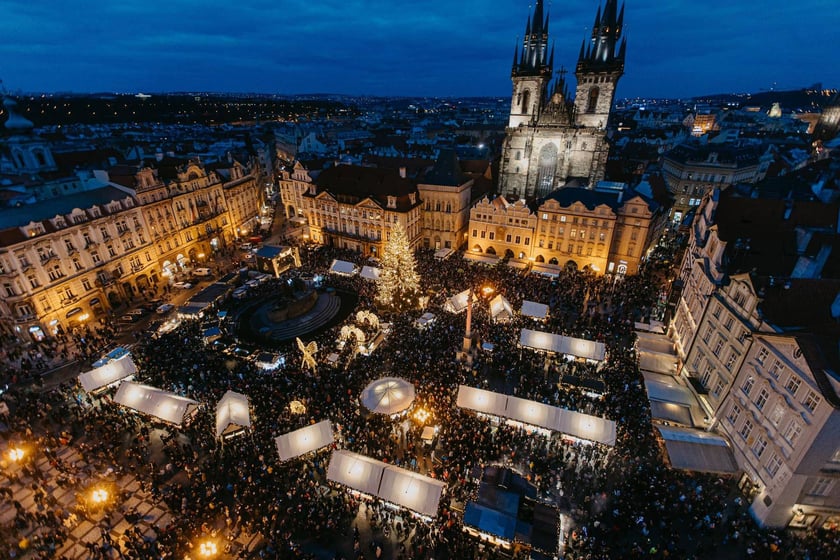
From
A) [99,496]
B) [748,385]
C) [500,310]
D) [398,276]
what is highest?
[748,385]

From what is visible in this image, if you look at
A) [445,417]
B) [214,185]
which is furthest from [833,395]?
[214,185]

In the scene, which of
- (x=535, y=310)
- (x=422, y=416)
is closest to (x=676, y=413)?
(x=535, y=310)

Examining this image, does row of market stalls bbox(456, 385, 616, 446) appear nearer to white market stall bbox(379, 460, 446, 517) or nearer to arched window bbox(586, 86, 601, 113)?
white market stall bbox(379, 460, 446, 517)

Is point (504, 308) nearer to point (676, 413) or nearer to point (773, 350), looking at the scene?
point (676, 413)

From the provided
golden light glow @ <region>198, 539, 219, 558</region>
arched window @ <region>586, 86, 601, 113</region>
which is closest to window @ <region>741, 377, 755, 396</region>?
golden light glow @ <region>198, 539, 219, 558</region>

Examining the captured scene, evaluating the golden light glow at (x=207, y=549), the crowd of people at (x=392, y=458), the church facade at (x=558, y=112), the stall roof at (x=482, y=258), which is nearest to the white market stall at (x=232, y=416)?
the crowd of people at (x=392, y=458)

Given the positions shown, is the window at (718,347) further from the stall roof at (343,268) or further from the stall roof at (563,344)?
the stall roof at (343,268)

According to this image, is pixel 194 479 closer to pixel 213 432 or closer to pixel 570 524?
pixel 213 432
